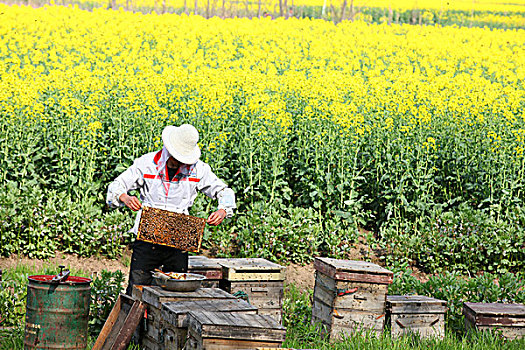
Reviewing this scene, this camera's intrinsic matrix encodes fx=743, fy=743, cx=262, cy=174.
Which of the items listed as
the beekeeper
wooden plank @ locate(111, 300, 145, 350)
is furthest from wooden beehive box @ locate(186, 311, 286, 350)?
the beekeeper

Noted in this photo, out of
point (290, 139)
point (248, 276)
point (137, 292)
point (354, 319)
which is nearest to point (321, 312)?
point (354, 319)

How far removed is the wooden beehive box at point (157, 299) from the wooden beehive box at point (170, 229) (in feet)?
1.25

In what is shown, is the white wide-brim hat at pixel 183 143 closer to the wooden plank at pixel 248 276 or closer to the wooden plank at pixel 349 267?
the wooden plank at pixel 248 276

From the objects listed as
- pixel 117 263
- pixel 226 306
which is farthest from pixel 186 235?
pixel 117 263

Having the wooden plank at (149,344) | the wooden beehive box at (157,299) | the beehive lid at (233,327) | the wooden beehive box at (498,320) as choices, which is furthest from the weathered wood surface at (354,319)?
the wooden plank at (149,344)

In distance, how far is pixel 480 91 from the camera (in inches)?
454

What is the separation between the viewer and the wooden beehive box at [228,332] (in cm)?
474

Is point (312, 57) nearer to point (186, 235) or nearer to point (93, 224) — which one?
point (93, 224)

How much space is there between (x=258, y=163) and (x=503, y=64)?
504 inches

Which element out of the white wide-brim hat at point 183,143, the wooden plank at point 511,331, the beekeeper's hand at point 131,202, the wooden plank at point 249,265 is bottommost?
the wooden plank at point 511,331

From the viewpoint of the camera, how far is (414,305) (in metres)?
6.52

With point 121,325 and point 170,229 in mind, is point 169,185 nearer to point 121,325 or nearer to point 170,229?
point 170,229

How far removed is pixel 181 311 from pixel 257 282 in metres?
1.45

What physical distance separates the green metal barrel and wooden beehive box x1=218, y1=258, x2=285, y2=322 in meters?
1.38
